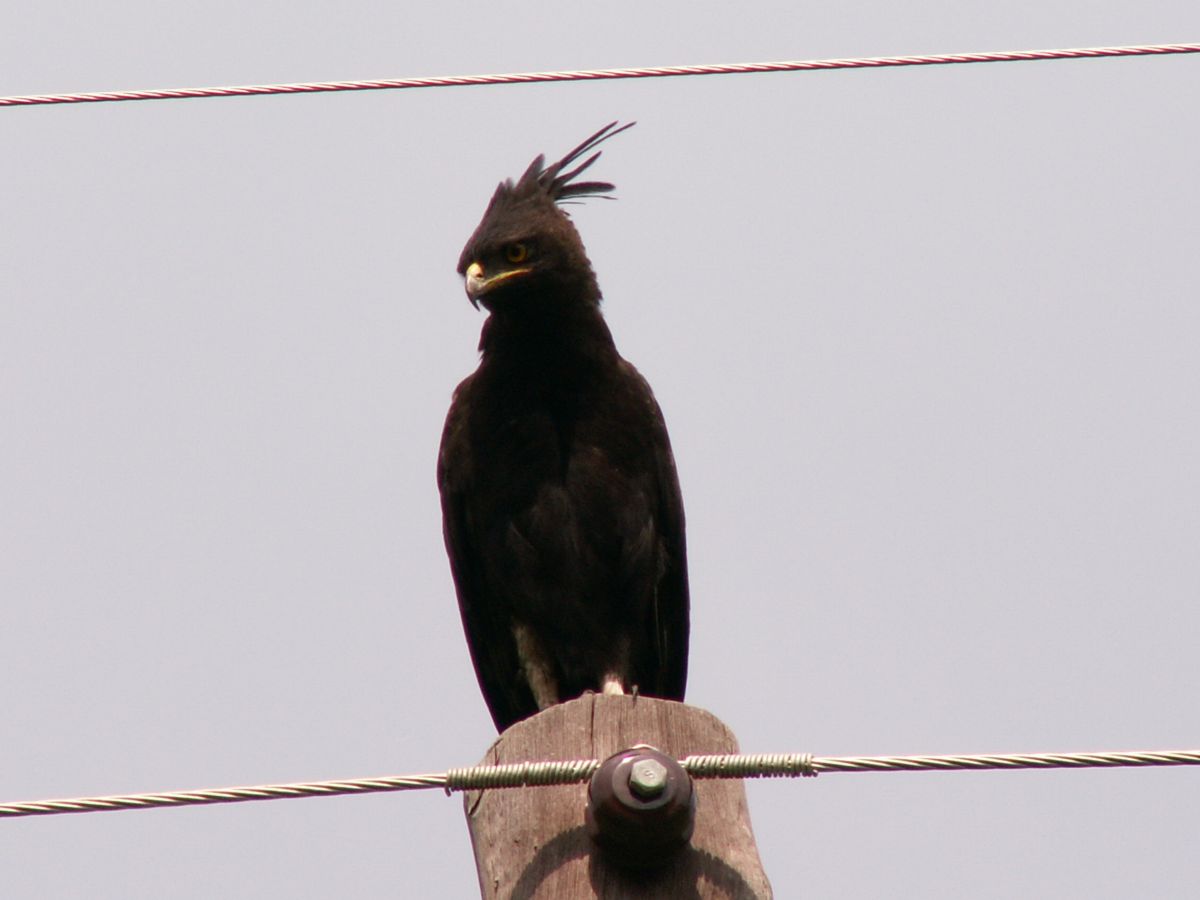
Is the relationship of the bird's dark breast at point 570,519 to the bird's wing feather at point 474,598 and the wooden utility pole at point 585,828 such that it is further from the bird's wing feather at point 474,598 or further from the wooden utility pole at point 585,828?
the wooden utility pole at point 585,828

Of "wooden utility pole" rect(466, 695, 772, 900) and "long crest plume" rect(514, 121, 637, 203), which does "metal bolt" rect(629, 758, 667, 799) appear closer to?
"wooden utility pole" rect(466, 695, 772, 900)

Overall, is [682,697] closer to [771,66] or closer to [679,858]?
[771,66]

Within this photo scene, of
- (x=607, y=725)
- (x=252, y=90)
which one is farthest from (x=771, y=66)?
(x=607, y=725)

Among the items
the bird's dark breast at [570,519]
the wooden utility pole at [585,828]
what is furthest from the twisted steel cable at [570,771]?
the bird's dark breast at [570,519]

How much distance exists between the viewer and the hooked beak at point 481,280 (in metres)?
8.50

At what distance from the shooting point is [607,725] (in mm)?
4871

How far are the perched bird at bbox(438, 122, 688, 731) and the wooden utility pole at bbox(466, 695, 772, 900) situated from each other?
339 centimetres

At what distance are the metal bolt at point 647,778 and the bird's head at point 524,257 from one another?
4243mm

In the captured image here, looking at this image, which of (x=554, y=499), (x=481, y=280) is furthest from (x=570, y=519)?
(x=481, y=280)

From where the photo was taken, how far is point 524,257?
8664 millimetres

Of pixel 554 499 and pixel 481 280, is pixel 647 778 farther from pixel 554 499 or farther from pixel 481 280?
pixel 481 280

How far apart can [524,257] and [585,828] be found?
444cm

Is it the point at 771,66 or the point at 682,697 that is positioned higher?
the point at 771,66

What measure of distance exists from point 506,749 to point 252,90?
3306 millimetres
